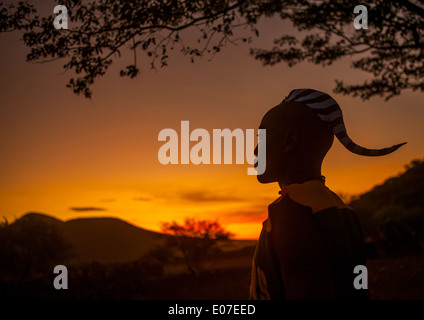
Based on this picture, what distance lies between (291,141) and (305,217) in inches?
22.2

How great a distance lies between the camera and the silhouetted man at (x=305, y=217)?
8.36 ft

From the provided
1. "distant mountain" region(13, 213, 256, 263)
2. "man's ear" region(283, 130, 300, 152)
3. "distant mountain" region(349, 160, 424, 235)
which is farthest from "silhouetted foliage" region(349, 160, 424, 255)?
"man's ear" region(283, 130, 300, 152)

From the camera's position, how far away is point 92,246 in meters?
37.1

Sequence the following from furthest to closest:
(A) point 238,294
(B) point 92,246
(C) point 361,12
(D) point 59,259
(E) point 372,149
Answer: (B) point 92,246 < (D) point 59,259 < (A) point 238,294 < (C) point 361,12 < (E) point 372,149

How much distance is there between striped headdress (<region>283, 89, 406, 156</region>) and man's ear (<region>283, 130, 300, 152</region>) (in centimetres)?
20

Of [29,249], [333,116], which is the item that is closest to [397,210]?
[29,249]

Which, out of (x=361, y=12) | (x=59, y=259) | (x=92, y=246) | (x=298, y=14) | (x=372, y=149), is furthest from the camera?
(x=92, y=246)

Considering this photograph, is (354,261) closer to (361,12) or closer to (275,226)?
(275,226)

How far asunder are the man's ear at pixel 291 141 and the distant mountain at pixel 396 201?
1803cm

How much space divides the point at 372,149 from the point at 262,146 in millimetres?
735

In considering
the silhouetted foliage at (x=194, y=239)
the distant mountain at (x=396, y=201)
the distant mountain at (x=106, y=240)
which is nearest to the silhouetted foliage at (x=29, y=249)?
the silhouetted foliage at (x=194, y=239)

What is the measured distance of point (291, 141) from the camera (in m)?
2.96

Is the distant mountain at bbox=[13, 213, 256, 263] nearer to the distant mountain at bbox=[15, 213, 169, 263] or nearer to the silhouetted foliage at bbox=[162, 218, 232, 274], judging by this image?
the distant mountain at bbox=[15, 213, 169, 263]
